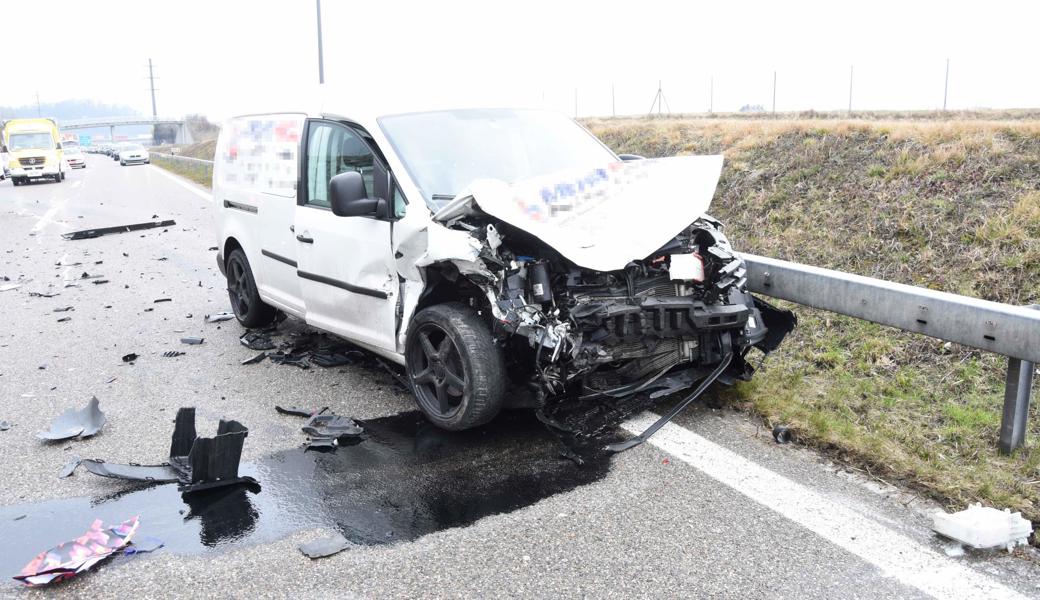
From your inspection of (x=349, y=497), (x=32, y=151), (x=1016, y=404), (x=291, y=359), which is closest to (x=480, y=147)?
(x=291, y=359)

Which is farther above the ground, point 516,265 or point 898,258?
point 516,265

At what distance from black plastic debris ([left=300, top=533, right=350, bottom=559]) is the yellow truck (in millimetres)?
33986

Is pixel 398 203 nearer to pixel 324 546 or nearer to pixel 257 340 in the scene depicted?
pixel 324 546

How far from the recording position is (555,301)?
4.38 meters

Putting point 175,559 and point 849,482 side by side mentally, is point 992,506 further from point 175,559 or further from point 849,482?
point 175,559

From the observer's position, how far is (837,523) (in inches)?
141

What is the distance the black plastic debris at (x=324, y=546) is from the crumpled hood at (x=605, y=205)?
175 centimetres

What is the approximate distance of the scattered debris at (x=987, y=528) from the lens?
335cm

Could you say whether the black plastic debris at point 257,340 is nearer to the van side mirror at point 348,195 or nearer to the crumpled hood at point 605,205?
the van side mirror at point 348,195

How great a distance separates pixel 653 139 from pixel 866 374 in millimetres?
8975

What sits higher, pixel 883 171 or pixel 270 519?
pixel 883 171

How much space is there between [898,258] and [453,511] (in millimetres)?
4947

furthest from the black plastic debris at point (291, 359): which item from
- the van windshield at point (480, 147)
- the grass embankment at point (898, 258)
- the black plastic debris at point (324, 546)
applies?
the grass embankment at point (898, 258)

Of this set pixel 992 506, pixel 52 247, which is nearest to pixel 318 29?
pixel 52 247
